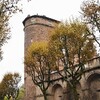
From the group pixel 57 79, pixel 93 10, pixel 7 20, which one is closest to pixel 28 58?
pixel 57 79

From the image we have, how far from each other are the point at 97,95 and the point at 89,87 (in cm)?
148

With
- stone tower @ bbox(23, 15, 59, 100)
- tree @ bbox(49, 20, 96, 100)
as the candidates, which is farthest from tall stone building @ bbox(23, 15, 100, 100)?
tree @ bbox(49, 20, 96, 100)

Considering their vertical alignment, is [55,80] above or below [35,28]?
below

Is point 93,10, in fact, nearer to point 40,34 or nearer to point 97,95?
point 97,95

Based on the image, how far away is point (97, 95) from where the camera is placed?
31906 mm

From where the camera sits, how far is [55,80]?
38.6m

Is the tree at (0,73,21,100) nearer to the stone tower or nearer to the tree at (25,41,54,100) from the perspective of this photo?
the stone tower

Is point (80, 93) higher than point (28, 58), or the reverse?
point (28, 58)

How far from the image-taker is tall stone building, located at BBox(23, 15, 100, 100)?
1265 inches

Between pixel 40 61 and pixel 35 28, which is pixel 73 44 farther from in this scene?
pixel 35 28

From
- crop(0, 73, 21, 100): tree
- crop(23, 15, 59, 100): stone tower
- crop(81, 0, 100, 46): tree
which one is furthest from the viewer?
crop(0, 73, 21, 100): tree

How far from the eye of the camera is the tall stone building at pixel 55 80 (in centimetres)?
3214

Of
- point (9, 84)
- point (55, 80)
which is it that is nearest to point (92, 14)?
point (55, 80)

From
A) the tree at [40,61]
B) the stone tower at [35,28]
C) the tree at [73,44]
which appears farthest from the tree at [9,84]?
the tree at [73,44]
